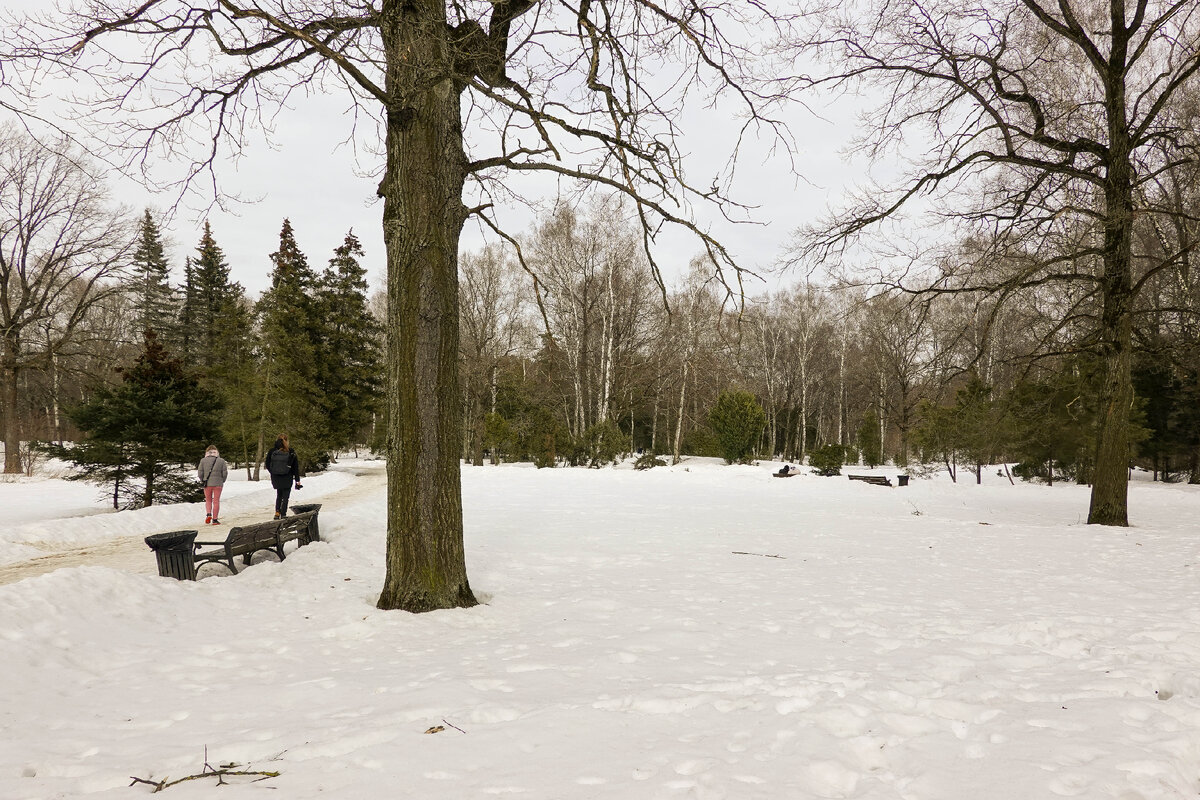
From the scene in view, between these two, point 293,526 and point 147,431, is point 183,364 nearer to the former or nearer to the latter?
point 147,431

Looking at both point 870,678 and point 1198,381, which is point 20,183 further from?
point 1198,381

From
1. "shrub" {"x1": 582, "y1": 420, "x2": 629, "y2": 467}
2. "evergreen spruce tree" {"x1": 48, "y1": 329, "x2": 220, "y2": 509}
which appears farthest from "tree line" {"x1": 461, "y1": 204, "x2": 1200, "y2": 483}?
"evergreen spruce tree" {"x1": 48, "y1": 329, "x2": 220, "y2": 509}

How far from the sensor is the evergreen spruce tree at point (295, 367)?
905 inches

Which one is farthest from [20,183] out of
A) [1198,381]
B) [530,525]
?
[1198,381]

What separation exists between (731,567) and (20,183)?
27.4 m

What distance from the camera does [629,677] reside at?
3506mm

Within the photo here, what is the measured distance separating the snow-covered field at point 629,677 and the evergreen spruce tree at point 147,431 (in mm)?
6761

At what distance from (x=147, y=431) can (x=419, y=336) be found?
12.6 meters

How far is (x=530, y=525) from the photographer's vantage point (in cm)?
1016

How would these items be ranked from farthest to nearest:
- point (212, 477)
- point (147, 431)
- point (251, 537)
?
point (147, 431) < point (212, 477) < point (251, 537)

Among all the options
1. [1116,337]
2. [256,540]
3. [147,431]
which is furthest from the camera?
[147,431]

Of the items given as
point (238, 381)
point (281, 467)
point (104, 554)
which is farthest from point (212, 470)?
point (238, 381)

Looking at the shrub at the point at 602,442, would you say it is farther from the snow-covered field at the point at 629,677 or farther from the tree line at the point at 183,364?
the snow-covered field at the point at 629,677

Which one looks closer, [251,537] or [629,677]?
[629,677]
